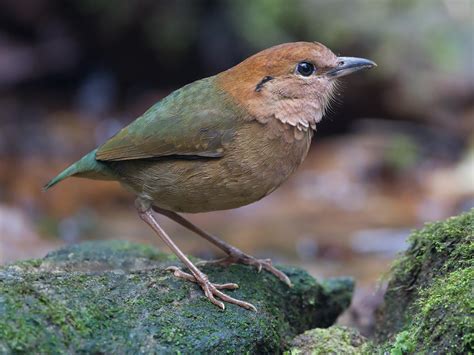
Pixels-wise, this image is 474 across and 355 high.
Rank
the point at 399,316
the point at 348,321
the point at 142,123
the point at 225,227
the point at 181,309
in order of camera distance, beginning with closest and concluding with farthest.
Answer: the point at 181,309, the point at 399,316, the point at 142,123, the point at 348,321, the point at 225,227

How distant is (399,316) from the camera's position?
4.40 m

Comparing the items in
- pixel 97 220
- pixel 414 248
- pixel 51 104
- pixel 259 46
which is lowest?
pixel 414 248

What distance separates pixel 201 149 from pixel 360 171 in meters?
7.24

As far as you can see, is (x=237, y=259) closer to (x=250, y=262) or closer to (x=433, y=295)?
(x=250, y=262)

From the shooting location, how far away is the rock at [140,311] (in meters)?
3.38

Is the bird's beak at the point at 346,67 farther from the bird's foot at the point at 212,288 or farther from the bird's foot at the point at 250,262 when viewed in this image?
the bird's foot at the point at 212,288

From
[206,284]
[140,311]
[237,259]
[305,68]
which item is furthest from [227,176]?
[140,311]

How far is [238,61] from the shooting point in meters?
12.7

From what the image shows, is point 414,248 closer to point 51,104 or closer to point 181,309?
point 181,309

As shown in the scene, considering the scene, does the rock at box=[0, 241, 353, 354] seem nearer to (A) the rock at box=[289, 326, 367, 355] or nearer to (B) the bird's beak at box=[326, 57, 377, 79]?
(A) the rock at box=[289, 326, 367, 355]

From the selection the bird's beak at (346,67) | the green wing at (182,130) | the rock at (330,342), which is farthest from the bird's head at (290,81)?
the rock at (330,342)

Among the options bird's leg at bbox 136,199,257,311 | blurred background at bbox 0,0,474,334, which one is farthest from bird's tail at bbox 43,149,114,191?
blurred background at bbox 0,0,474,334

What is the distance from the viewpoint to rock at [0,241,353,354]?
11.1 feet

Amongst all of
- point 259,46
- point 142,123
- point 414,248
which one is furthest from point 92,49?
point 414,248
